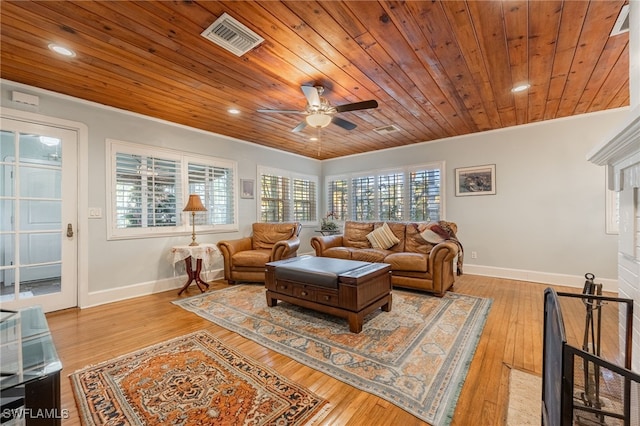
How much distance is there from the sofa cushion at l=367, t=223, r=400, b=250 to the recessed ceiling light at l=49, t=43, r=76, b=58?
4144mm

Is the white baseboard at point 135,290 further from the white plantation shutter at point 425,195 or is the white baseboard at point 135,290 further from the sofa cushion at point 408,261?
the white plantation shutter at point 425,195

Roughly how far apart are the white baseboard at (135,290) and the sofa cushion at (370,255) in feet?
8.05

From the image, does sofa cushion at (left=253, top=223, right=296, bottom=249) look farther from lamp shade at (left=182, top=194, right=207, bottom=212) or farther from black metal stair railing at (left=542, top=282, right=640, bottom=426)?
black metal stair railing at (left=542, top=282, right=640, bottom=426)

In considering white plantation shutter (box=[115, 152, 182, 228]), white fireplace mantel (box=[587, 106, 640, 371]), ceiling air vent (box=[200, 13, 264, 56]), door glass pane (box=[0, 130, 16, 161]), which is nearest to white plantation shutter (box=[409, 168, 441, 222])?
white fireplace mantel (box=[587, 106, 640, 371])

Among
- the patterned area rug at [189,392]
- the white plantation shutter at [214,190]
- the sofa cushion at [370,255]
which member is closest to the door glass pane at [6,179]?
the white plantation shutter at [214,190]

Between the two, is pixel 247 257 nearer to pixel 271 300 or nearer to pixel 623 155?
pixel 271 300

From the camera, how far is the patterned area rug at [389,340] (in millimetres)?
1708

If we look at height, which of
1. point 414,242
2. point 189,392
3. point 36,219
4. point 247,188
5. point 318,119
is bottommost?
point 189,392

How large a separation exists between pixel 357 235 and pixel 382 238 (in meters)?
0.52

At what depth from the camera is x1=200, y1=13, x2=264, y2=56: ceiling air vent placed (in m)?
Answer: 1.91

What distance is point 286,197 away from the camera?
6.05 m

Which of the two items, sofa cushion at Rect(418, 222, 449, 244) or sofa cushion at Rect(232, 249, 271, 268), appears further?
sofa cushion at Rect(232, 249, 271, 268)

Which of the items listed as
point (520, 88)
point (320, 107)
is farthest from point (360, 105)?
point (520, 88)

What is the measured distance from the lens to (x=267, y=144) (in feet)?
17.5
